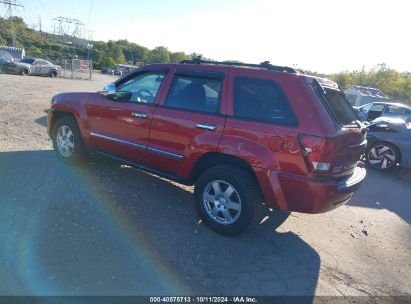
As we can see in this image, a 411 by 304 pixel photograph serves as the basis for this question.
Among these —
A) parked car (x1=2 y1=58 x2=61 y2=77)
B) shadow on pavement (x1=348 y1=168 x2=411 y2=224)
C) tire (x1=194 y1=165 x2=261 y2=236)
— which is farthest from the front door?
parked car (x1=2 y1=58 x2=61 y2=77)

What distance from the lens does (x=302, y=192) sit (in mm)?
3453

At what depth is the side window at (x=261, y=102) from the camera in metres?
3.56

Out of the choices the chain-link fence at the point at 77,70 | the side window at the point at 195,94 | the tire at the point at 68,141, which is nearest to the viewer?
Answer: the side window at the point at 195,94

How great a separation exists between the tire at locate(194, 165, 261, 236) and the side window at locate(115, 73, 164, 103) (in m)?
1.39

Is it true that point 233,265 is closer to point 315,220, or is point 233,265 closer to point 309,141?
point 309,141

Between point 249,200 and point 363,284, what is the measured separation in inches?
55.9

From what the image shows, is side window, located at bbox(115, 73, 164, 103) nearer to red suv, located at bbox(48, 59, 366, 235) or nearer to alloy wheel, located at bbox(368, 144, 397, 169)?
red suv, located at bbox(48, 59, 366, 235)

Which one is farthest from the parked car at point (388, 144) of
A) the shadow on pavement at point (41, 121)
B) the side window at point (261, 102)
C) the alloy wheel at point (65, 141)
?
the shadow on pavement at point (41, 121)

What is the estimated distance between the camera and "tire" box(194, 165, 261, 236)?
3.72 meters

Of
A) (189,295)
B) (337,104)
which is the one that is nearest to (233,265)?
(189,295)

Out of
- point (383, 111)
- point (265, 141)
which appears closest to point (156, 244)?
point (265, 141)

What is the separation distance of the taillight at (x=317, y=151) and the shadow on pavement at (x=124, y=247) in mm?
1113

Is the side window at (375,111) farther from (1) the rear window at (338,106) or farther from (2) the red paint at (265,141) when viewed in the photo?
(2) the red paint at (265,141)

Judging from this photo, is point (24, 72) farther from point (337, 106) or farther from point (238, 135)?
point (337, 106)
